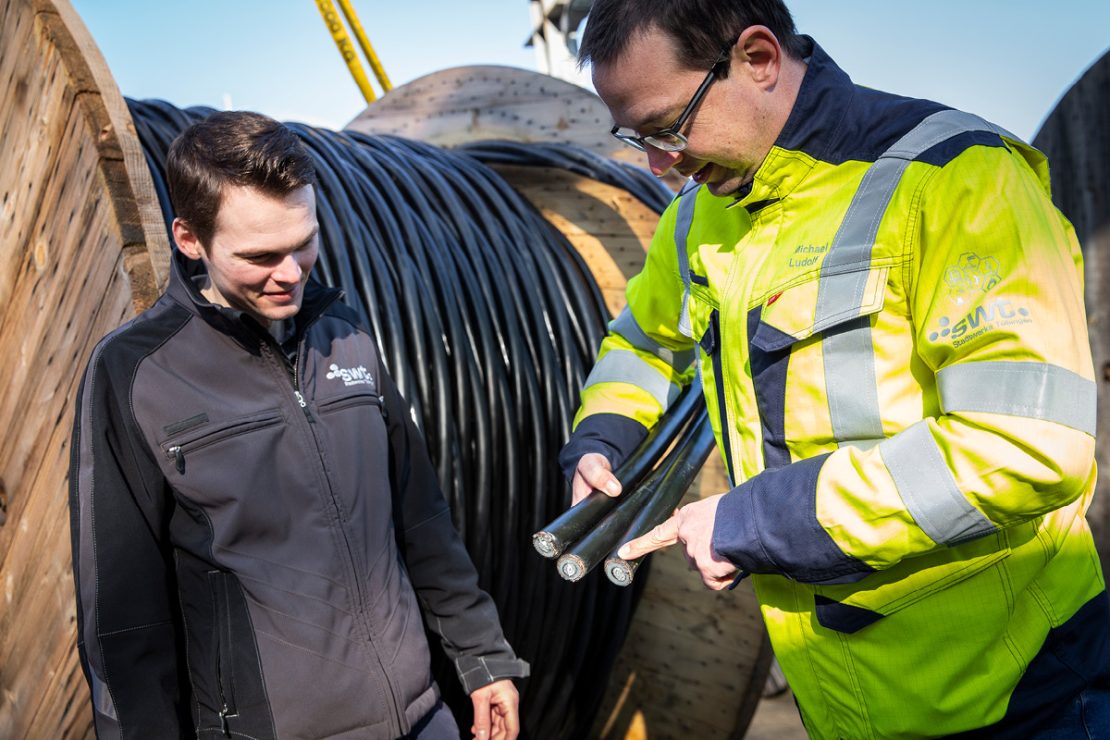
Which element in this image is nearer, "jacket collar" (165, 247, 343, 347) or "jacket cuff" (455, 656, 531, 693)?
"jacket collar" (165, 247, 343, 347)

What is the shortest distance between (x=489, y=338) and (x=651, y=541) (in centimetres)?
164

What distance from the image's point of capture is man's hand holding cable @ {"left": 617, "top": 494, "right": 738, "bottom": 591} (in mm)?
1359

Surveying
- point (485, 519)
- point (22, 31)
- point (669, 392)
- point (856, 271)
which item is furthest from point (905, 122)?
point (22, 31)

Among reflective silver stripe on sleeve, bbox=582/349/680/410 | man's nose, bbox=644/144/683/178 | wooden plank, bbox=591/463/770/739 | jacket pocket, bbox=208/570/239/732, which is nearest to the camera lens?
man's nose, bbox=644/144/683/178

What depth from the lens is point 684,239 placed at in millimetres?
1758

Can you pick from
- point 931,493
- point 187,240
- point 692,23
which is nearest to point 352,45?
point 187,240

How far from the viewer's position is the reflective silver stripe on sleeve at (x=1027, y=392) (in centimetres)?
116

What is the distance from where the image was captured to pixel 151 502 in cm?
157

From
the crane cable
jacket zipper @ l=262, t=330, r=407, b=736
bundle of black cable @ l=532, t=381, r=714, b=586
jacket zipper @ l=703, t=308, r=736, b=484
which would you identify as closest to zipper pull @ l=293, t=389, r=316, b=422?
jacket zipper @ l=262, t=330, r=407, b=736

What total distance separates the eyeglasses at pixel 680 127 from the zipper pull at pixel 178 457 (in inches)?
35.8

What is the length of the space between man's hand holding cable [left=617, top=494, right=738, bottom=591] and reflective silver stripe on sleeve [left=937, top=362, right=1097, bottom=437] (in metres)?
0.37

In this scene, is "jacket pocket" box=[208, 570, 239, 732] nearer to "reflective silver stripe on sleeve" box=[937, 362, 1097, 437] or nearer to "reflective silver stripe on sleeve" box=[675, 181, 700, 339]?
"reflective silver stripe on sleeve" box=[675, 181, 700, 339]

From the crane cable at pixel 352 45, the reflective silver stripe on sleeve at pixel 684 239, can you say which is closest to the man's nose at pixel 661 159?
the reflective silver stripe on sleeve at pixel 684 239

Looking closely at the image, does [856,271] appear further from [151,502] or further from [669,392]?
[151,502]
